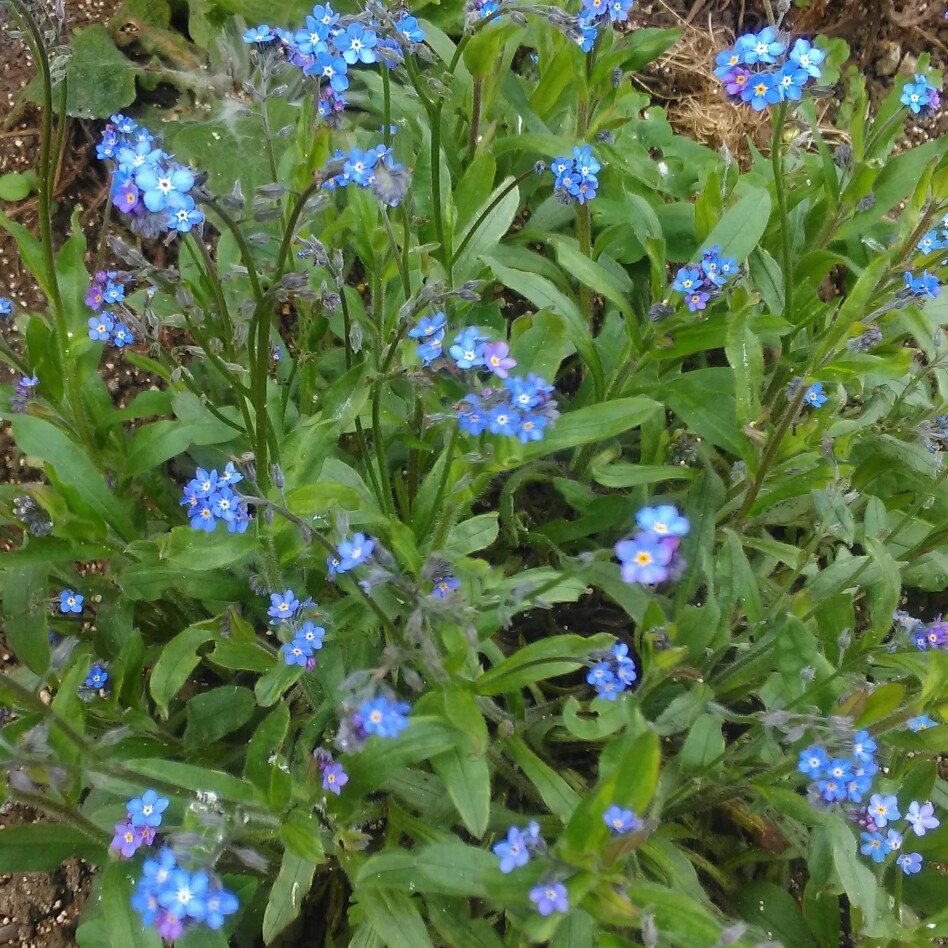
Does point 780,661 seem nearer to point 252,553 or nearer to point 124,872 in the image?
point 252,553

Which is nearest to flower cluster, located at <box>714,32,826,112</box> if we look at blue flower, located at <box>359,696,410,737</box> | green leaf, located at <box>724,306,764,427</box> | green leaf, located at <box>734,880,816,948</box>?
green leaf, located at <box>724,306,764,427</box>

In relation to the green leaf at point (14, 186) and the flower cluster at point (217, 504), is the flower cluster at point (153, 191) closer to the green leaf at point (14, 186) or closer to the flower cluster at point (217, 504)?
the flower cluster at point (217, 504)

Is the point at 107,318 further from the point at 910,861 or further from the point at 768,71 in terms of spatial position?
the point at 910,861

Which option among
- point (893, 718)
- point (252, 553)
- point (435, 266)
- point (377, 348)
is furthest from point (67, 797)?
point (893, 718)

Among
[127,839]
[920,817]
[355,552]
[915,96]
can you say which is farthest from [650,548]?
[915,96]

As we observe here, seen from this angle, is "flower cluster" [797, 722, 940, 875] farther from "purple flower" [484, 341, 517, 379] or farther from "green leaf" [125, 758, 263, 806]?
"green leaf" [125, 758, 263, 806]
